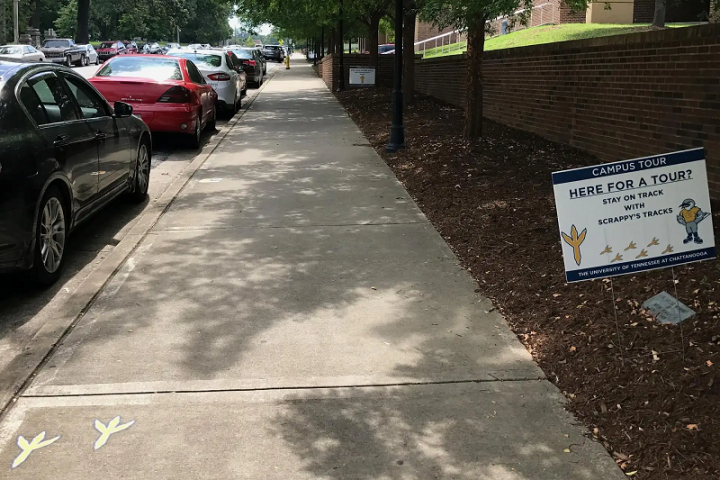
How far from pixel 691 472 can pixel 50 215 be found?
448cm

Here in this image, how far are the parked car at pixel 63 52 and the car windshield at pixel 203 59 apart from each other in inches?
1263

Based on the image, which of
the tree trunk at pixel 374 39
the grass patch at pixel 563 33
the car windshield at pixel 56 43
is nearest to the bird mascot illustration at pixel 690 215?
the grass patch at pixel 563 33

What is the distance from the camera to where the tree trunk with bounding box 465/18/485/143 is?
32.7ft

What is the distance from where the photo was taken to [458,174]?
895cm

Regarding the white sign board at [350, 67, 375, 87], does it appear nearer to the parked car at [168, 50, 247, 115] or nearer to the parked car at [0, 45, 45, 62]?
the parked car at [168, 50, 247, 115]

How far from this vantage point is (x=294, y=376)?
398cm

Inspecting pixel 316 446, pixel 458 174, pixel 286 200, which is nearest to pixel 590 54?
pixel 458 174

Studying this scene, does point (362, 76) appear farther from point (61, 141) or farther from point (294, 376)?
point (294, 376)

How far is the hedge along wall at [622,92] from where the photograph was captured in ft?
22.1

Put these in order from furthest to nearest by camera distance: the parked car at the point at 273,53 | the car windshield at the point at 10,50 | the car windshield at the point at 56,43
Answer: the parked car at the point at 273,53, the car windshield at the point at 56,43, the car windshield at the point at 10,50

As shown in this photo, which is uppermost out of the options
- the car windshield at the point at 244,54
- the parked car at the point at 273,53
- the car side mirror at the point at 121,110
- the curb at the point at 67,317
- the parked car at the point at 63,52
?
the parked car at the point at 273,53

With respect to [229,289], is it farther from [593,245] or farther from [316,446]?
[593,245]

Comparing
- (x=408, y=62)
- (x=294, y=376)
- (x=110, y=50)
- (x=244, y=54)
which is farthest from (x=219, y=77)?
(x=110, y=50)

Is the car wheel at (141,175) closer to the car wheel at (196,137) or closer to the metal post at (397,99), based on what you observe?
the car wheel at (196,137)
